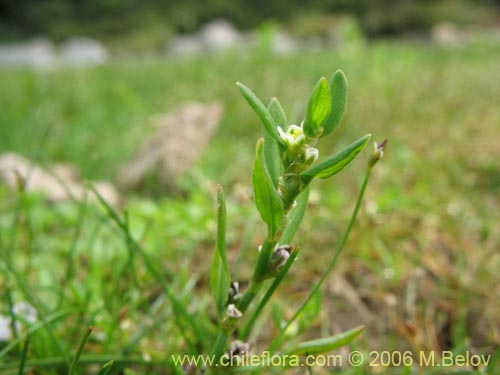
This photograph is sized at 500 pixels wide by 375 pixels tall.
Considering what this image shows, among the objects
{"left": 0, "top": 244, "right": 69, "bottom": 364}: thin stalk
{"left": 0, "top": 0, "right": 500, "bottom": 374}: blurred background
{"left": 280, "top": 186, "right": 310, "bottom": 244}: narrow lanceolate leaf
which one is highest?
{"left": 280, "top": 186, "right": 310, "bottom": 244}: narrow lanceolate leaf

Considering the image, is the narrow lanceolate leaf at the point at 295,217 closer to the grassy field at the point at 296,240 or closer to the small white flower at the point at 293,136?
the small white flower at the point at 293,136

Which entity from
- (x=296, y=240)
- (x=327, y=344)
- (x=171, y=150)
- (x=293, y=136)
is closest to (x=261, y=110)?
(x=293, y=136)

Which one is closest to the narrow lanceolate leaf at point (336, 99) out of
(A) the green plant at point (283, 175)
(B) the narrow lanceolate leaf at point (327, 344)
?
(A) the green plant at point (283, 175)

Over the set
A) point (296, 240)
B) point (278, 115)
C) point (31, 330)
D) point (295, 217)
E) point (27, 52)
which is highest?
point (278, 115)

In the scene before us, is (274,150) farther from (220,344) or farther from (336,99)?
(220,344)

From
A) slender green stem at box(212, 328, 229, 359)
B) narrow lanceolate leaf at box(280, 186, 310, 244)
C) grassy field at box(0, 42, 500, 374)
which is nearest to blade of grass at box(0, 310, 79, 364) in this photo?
grassy field at box(0, 42, 500, 374)

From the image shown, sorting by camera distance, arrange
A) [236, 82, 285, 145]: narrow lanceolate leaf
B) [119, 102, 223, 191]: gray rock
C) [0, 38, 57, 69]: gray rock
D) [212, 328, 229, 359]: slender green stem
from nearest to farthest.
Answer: [236, 82, 285, 145]: narrow lanceolate leaf < [212, 328, 229, 359]: slender green stem < [119, 102, 223, 191]: gray rock < [0, 38, 57, 69]: gray rock

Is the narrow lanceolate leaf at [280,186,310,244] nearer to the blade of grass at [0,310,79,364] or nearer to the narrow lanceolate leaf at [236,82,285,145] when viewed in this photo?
the narrow lanceolate leaf at [236,82,285,145]

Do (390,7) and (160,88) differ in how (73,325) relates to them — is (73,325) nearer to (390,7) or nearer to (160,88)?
(160,88)
